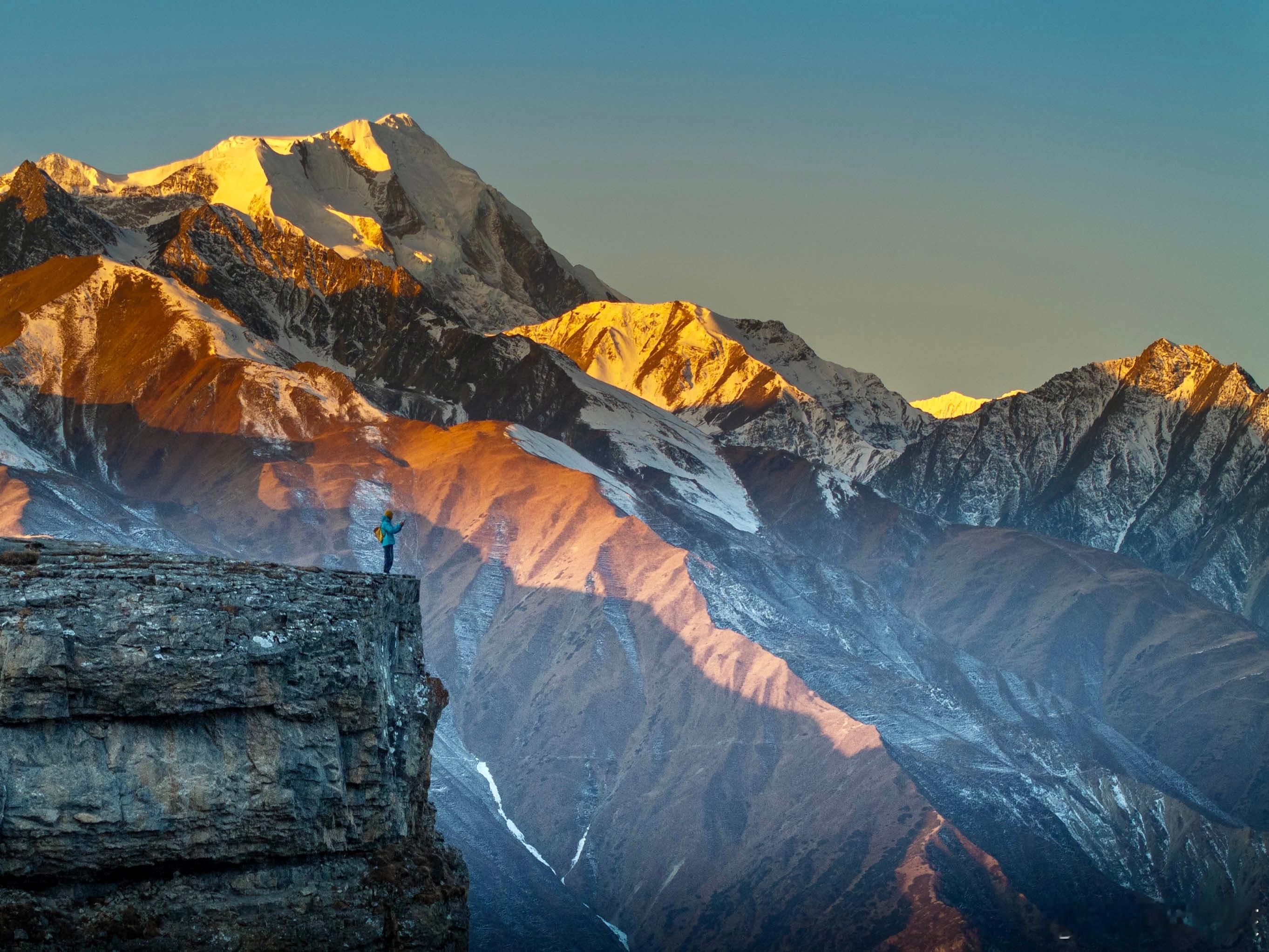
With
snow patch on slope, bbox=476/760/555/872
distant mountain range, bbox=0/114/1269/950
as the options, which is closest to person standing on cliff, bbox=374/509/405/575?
distant mountain range, bbox=0/114/1269/950

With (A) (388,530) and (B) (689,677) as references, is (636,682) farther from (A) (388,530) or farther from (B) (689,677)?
(A) (388,530)

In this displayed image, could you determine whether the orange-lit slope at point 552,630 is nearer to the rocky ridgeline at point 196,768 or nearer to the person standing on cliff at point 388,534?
the person standing on cliff at point 388,534

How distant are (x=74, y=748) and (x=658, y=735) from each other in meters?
86.6

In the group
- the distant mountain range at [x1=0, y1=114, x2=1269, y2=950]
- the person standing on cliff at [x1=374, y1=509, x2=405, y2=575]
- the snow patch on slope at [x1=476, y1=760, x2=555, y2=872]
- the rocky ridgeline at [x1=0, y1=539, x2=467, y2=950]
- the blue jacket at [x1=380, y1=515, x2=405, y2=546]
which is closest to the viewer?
the rocky ridgeline at [x1=0, y1=539, x2=467, y2=950]

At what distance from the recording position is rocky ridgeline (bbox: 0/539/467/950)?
97.8ft

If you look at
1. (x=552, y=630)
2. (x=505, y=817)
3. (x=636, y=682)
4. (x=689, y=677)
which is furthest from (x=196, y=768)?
(x=552, y=630)

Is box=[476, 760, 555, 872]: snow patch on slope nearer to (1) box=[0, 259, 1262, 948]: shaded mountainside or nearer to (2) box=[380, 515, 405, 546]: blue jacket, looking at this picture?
(1) box=[0, 259, 1262, 948]: shaded mountainside

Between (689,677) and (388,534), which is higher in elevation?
(388,534)

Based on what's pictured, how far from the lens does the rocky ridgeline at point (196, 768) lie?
2980cm

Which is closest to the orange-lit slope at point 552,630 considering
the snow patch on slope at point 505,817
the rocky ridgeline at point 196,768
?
the snow patch on slope at point 505,817

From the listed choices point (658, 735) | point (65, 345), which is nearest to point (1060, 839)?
point (658, 735)

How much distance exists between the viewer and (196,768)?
31.3m

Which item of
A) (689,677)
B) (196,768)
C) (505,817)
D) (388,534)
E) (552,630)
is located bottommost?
(505,817)

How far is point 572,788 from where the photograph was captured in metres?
110
